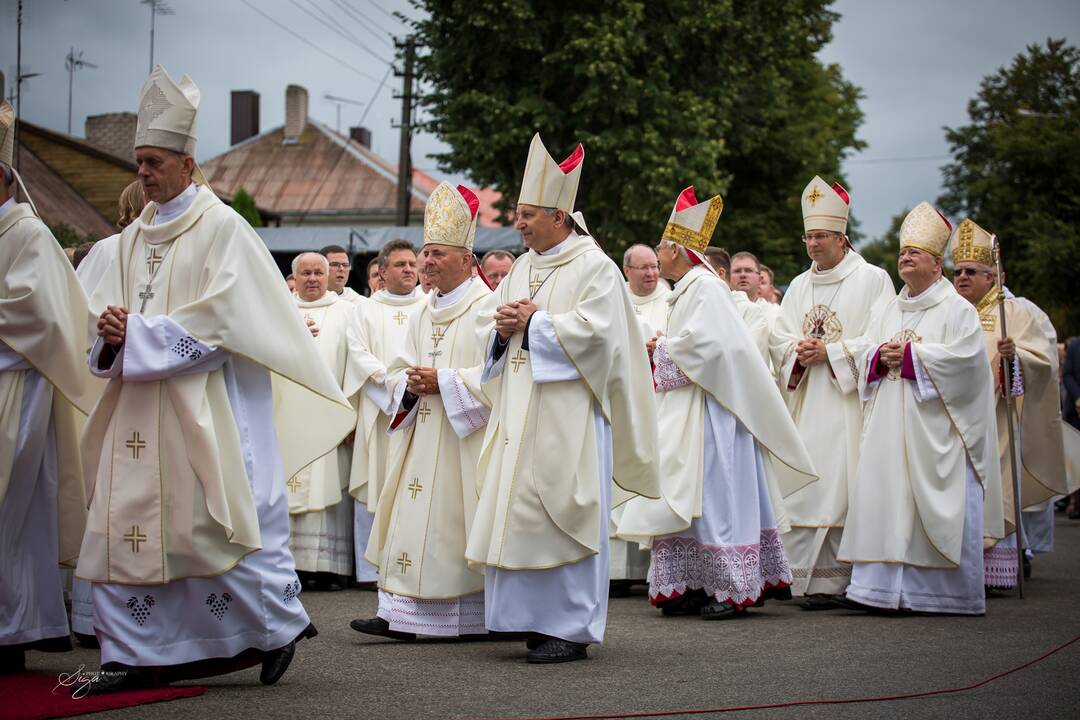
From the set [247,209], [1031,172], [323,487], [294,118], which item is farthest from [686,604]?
[294,118]

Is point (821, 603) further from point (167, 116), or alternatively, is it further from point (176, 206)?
point (167, 116)

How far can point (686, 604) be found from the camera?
9.05m

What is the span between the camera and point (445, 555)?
25.3 feet

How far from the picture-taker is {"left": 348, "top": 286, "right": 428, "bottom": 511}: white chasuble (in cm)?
1093

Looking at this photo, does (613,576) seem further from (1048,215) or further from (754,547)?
(1048,215)

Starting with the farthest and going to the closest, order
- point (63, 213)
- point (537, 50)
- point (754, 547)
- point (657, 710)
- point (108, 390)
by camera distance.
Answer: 1. point (63, 213)
2. point (537, 50)
3. point (754, 547)
4. point (108, 390)
5. point (657, 710)

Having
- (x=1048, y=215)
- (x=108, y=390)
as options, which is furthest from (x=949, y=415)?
(x=1048, y=215)

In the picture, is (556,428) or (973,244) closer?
(556,428)

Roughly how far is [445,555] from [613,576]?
10.5ft

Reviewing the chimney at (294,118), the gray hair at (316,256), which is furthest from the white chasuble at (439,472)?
the chimney at (294,118)

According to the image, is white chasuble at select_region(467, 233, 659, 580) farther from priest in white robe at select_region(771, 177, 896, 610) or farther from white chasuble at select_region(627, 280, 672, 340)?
white chasuble at select_region(627, 280, 672, 340)

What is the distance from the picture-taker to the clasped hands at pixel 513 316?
7250 mm

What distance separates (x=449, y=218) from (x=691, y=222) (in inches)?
73.4

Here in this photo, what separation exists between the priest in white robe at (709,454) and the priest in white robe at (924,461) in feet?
1.68
